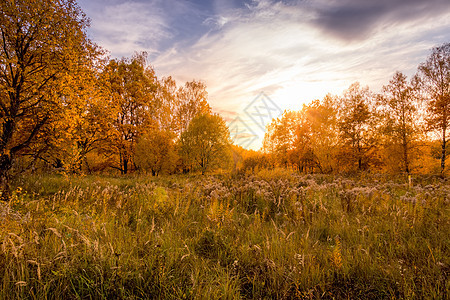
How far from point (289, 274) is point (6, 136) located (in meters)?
10.7

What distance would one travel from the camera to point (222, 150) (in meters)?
22.0

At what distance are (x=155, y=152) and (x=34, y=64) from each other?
12.2 metres

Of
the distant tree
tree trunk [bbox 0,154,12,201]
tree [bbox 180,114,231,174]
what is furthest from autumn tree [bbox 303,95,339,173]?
tree trunk [bbox 0,154,12,201]

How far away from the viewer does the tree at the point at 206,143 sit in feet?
70.4

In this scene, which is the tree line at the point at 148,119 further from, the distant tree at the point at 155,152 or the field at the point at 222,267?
the field at the point at 222,267

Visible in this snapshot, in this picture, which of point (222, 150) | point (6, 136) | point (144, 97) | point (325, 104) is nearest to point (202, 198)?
point (6, 136)

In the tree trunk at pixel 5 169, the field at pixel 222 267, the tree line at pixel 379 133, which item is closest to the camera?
the field at pixel 222 267

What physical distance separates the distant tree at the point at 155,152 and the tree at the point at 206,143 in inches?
68.7

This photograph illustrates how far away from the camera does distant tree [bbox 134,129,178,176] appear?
19312 millimetres

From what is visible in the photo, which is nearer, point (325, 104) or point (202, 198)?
point (202, 198)

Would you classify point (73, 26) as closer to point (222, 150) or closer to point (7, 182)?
point (7, 182)

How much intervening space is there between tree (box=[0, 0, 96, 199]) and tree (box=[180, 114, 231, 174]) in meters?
13.6

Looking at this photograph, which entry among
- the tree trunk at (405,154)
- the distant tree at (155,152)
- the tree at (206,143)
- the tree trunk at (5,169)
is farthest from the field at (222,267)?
the tree trunk at (405,154)

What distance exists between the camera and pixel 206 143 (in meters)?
21.7
